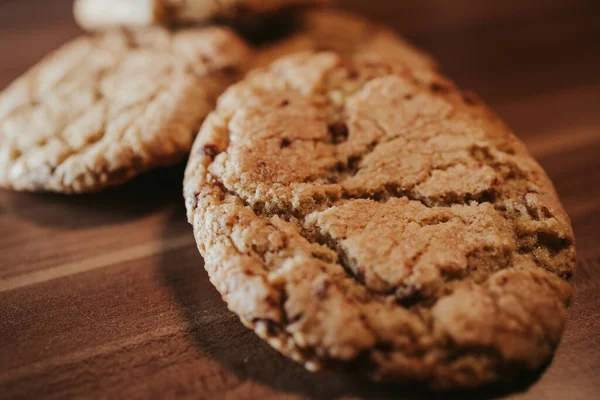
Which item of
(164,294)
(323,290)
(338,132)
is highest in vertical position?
(338,132)

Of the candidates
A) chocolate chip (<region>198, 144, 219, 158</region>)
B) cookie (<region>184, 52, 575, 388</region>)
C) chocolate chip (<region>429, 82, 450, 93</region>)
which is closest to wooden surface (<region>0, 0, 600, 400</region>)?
cookie (<region>184, 52, 575, 388</region>)

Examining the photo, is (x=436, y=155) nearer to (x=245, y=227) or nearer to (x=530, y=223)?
(x=530, y=223)

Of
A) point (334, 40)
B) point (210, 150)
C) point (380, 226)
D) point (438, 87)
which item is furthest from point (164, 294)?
point (334, 40)

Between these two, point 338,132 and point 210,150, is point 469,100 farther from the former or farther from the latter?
point 210,150

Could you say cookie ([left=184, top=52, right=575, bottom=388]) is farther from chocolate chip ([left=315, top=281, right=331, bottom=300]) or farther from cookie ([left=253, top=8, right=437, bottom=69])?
cookie ([left=253, top=8, right=437, bottom=69])

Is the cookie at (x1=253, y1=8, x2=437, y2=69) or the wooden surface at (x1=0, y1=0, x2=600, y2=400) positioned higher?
the cookie at (x1=253, y1=8, x2=437, y2=69)
